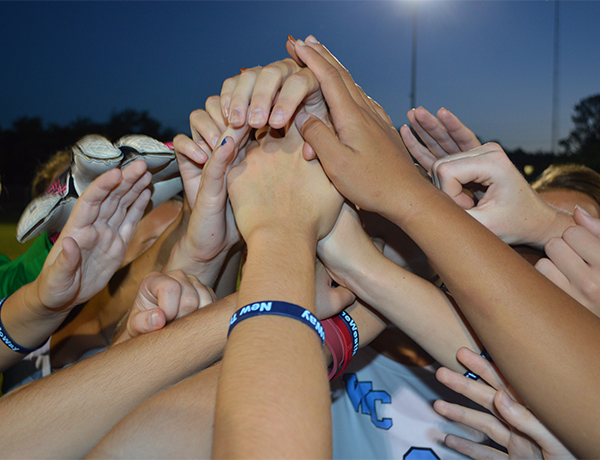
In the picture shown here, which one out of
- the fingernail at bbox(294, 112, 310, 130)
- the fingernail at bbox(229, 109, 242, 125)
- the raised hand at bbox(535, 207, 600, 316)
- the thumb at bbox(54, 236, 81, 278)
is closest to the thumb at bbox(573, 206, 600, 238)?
the raised hand at bbox(535, 207, 600, 316)

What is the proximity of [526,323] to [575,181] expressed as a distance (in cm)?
145

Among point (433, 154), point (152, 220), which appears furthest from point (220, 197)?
point (152, 220)

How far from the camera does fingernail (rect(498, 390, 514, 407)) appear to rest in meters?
0.90

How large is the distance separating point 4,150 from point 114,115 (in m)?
6.01

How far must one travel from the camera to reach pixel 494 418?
3.44 ft

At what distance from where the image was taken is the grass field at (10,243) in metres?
11.0

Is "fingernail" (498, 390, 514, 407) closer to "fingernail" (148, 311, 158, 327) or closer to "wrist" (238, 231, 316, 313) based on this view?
"wrist" (238, 231, 316, 313)

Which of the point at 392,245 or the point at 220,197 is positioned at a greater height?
the point at 220,197

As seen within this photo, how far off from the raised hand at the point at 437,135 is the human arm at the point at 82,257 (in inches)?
36.0

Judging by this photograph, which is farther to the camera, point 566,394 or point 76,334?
point 76,334

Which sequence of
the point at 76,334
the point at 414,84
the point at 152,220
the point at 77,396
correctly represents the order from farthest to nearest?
the point at 414,84, the point at 152,220, the point at 76,334, the point at 77,396

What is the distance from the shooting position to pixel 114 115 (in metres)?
24.3

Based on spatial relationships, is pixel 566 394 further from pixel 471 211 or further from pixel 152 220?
pixel 152 220

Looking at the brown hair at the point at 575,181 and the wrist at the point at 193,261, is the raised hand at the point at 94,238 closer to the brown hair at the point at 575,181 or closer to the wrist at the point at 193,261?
the wrist at the point at 193,261
